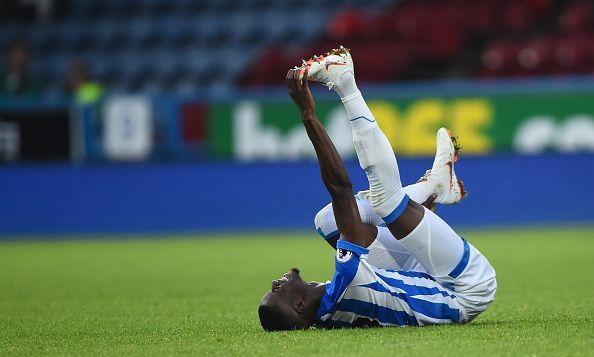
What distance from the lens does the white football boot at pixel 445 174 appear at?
7.06m

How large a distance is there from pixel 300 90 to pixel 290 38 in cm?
1476

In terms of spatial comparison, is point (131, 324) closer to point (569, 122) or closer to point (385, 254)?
point (385, 254)

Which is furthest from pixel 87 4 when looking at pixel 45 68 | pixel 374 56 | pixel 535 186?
pixel 535 186

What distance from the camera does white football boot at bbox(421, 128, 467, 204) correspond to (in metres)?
7.06

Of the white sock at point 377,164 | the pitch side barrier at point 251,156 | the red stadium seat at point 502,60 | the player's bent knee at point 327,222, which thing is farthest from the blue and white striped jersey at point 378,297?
the red stadium seat at point 502,60

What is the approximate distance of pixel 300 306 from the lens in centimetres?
648

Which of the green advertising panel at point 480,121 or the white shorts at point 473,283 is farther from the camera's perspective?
the green advertising panel at point 480,121

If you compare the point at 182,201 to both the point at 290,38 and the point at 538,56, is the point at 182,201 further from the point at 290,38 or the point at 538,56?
the point at 538,56

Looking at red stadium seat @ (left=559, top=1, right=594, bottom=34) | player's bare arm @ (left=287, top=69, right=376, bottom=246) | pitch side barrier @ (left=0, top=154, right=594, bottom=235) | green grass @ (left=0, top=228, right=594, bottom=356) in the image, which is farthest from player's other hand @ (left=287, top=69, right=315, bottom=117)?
red stadium seat @ (left=559, top=1, right=594, bottom=34)

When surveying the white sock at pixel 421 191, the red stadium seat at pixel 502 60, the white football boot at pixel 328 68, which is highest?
the red stadium seat at pixel 502 60

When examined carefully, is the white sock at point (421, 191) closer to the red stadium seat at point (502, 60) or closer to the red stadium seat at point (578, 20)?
the red stadium seat at point (502, 60)

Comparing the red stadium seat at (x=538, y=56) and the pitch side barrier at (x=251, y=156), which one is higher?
the red stadium seat at (x=538, y=56)

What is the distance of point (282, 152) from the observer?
16.1 m

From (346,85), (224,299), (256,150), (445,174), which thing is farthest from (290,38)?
(346,85)
